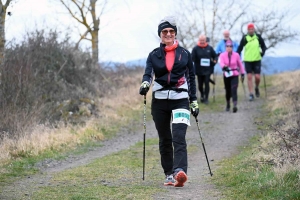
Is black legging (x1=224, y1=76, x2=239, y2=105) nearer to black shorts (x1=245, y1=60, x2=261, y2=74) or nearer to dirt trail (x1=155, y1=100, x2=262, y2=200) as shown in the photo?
dirt trail (x1=155, y1=100, x2=262, y2=200)

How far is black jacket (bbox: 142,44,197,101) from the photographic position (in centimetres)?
663

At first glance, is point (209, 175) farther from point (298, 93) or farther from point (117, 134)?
point (298, 93)

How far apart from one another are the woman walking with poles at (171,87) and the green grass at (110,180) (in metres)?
0.52

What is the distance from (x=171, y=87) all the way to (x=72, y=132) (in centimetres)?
583

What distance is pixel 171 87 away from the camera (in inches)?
261

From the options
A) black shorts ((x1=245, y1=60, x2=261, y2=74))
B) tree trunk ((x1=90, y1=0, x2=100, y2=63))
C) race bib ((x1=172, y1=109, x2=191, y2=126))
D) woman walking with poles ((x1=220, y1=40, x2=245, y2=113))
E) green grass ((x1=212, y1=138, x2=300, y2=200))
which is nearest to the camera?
green grass ((x1=212, y1=138, x2=300, y2=200))

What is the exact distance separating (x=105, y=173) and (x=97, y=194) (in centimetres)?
175

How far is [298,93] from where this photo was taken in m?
14.2

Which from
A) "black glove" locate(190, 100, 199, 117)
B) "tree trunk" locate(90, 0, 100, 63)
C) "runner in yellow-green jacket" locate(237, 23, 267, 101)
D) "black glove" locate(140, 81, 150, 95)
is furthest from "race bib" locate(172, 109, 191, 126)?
"tree trunk" locate(90, 0, 100, 63)

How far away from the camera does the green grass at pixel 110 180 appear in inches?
250

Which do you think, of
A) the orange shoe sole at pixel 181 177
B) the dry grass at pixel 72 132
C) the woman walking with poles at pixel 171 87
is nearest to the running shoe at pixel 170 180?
the woman walking with poles at pixel 171 87

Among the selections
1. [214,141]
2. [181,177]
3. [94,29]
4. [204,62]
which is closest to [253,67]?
[204,62]

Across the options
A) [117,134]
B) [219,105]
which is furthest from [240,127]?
[219,105]

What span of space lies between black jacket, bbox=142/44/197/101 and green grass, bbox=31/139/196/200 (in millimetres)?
1390
